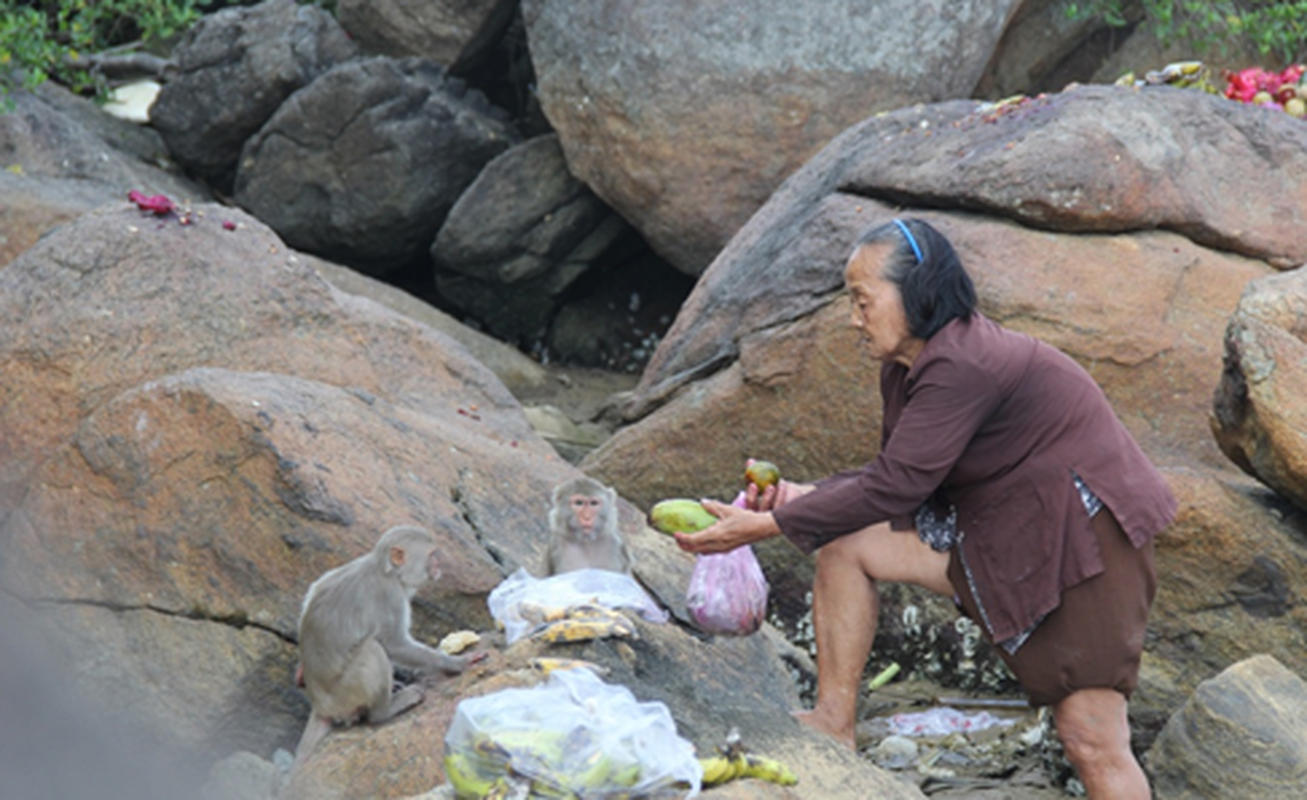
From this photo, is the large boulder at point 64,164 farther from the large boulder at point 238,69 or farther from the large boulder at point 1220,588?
the large boulder at point 1220,588

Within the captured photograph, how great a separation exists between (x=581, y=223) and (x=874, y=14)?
8.70 feet

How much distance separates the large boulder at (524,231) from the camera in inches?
429

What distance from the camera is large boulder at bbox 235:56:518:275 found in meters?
10.9

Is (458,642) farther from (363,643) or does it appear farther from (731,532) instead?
(731,532)

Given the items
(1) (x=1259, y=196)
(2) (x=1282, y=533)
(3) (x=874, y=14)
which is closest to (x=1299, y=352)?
(2) (x=1282, y=533)

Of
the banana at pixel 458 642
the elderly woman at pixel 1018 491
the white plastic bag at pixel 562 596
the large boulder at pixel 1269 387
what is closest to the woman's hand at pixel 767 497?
the elderly woman at pixel 1018 491

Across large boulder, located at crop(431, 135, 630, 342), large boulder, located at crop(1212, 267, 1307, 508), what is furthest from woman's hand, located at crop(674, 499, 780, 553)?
large boulder, located at crop(431, 135, 630, 342)

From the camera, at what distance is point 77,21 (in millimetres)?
10586

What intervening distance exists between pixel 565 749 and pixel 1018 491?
4.86ft

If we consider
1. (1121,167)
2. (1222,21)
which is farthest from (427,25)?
(1121,167)

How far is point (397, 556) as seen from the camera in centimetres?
435

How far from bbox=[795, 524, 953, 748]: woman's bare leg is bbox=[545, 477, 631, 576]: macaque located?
0.87m

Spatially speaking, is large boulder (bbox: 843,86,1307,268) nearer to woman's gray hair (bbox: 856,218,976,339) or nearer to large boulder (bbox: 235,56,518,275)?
woman's gray hair (bbox: 856,218,976,339)

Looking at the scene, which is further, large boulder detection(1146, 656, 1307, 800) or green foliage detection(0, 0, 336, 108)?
green foliage detection(0, 0, 336, 108)
